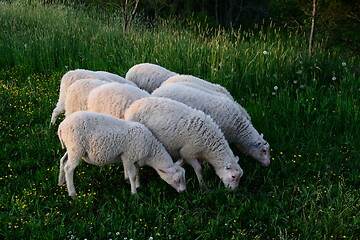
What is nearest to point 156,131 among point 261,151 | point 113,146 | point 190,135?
point 190,135

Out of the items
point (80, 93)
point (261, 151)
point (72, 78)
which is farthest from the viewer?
point (72, 78)

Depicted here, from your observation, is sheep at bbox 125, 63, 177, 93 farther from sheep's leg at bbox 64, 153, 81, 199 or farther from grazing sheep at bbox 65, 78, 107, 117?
sheep's leg at bbox 64, 153, 81, 199

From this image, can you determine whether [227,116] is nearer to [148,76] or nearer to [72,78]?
[148,76]

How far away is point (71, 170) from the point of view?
5.16 m

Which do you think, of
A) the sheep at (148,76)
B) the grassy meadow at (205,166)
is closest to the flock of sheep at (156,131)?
the grassy meadow at (205,166)

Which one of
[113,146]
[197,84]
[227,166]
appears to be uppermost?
[197,84]

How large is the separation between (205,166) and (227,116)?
0.74 meters

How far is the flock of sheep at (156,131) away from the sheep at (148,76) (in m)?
0.67

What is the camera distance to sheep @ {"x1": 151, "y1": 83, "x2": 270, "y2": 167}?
6086 mm

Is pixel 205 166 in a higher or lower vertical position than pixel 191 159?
lower

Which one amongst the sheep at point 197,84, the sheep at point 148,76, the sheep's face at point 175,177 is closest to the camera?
the sheep's face at point 175,177

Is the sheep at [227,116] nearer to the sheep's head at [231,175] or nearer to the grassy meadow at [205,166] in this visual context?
the grassy meadow at [205,166]

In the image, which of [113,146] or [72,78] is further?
[72,78]

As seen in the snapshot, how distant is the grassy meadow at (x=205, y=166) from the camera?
474cm
